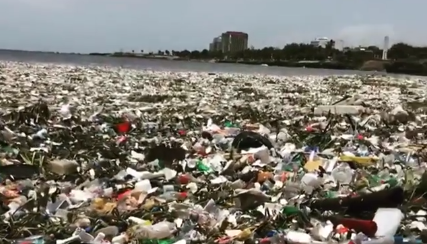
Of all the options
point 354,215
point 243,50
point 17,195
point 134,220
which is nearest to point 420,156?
point 354,215

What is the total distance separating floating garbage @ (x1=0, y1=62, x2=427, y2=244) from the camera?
9.46ft

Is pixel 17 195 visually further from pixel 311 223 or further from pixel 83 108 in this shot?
pixel 83 108

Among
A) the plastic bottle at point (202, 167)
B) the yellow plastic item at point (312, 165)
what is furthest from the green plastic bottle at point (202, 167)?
the yellow plastic item at point (312, 165)

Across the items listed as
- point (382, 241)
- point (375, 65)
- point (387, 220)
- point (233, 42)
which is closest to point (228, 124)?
point (387, 220)

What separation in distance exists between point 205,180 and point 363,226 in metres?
1.47

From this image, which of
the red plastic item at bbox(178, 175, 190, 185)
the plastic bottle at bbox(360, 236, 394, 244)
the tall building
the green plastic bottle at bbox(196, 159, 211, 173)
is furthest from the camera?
the tall building

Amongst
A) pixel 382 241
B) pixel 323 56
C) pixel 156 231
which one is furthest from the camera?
pixel 323 56

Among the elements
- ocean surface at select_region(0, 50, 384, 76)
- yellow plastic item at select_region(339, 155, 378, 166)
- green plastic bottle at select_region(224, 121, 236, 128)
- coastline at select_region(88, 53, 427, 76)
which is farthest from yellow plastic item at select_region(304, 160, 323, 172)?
coastline at select_region(88, 53, 427, 76)

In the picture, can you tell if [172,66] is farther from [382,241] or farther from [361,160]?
[382,241]

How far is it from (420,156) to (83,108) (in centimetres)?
491

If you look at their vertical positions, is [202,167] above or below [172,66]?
above

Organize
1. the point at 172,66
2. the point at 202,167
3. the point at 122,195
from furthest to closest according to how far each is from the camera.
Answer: the point at 172,66, the point at 202,167, the point at 122,195

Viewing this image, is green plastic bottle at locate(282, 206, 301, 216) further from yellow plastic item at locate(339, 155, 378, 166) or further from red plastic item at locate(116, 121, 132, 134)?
red plastic item at locate(116, 121, 132, 134)

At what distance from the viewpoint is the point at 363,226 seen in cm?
286
